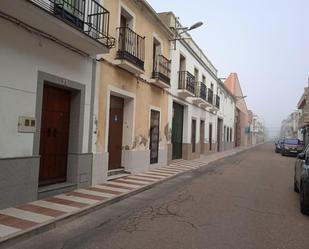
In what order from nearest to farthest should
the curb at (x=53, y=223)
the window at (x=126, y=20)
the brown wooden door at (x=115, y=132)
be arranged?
the curb at (x=53, y=223), the brown wooden door at (x=115, y=132), the window at (x=126, y=20)

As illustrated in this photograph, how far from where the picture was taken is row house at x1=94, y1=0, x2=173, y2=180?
10266 millimetres

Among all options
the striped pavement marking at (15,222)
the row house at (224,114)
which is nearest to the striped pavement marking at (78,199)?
the striped pavement marking at (15,222)

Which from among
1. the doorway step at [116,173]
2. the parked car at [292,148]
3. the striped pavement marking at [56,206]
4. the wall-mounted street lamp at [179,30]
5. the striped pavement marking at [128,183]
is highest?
the wall-mounted street lamp at [179,30]

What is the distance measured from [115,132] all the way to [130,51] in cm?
290

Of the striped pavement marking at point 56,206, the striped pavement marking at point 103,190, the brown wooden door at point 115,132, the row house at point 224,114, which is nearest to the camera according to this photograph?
the striped pavement marking at point 56,206

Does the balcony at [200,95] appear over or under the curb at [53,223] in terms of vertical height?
over

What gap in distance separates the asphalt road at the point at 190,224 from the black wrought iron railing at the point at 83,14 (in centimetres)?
420

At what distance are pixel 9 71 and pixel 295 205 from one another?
23.6 feet

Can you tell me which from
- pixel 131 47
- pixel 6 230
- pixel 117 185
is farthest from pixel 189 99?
pixel 6 230

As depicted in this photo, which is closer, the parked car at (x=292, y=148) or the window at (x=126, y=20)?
the window at (x=126, y=20)

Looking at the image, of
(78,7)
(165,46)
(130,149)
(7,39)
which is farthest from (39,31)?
(165,46)

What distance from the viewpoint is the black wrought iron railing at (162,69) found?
13938mm

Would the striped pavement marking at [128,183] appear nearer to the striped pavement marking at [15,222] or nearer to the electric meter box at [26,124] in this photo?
the electric meter box at [26,124]

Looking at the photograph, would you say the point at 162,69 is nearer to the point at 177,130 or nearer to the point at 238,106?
the point at 177,130
